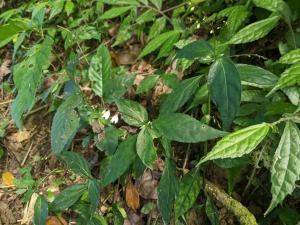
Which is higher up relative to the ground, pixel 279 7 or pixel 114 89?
pixel 279 7

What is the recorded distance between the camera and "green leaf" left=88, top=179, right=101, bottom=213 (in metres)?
1.51

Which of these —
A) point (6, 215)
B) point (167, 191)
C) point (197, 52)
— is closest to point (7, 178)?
point (6, 215)

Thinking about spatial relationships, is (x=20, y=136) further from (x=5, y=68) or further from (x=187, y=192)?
(x=187, y=192)

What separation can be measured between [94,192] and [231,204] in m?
0.54

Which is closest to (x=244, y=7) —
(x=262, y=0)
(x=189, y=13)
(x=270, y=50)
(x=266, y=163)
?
(x=262, y=0)

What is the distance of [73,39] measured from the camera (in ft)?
7.14

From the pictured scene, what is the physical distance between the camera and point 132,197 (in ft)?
6.20

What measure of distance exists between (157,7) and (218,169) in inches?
37.9

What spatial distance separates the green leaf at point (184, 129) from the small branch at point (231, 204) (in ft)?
1.24

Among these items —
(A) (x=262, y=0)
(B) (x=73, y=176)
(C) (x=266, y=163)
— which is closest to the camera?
(C) (x=266, y=163)

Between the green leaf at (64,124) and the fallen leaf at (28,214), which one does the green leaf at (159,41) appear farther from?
the fallen leaf at (28,214)

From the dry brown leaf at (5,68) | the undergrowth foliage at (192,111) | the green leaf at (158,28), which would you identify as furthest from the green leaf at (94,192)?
the dry brown leaf at (5,68)

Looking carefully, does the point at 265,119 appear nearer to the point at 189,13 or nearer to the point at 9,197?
the point at 189,13

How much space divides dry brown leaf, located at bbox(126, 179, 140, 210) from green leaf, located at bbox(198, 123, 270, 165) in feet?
2.81
